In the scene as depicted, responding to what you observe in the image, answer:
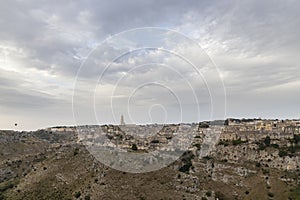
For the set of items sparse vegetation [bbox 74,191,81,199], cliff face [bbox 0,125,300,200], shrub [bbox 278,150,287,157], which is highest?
shrub [bbox 278,150,287,157]

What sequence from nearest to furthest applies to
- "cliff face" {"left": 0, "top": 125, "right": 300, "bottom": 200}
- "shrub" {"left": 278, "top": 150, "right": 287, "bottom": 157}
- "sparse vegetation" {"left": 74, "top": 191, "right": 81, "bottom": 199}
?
"cliff face" {"left": 0, "top": 125, "right": 300, "bottom": 200} < "sparse vegetation" {"left": 74, "top": 191, "right": 81, "bottom": 199} < "shrub" {"left": 278, "top": 150, "right": 287, "bottom": 157}

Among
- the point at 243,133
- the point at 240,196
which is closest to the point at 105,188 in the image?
the point at 240,196

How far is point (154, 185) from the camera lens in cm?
5359

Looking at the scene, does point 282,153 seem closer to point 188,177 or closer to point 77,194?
point 188,177

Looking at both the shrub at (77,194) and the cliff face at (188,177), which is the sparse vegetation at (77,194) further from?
the cliff face at (188,177)

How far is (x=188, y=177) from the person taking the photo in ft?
197

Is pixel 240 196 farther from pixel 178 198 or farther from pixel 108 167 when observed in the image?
pixel 108 167

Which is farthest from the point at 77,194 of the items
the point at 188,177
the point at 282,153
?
the point at 282,153

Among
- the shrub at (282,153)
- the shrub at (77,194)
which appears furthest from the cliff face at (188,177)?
the shrub at (77,194)

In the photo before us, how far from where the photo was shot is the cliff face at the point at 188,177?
174 ft

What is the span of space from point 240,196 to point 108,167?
970 inches

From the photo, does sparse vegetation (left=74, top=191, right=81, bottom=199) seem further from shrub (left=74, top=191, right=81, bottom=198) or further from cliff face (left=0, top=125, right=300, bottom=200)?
cliff face (left=0, top=125, right=300, bottom=200)

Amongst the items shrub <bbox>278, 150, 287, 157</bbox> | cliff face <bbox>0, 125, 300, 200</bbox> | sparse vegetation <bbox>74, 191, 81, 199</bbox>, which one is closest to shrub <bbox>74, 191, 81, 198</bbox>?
sparse vegetation <bbox>74, 191, 81, 199</bbox>

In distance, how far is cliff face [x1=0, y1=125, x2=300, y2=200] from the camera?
53169 mm
